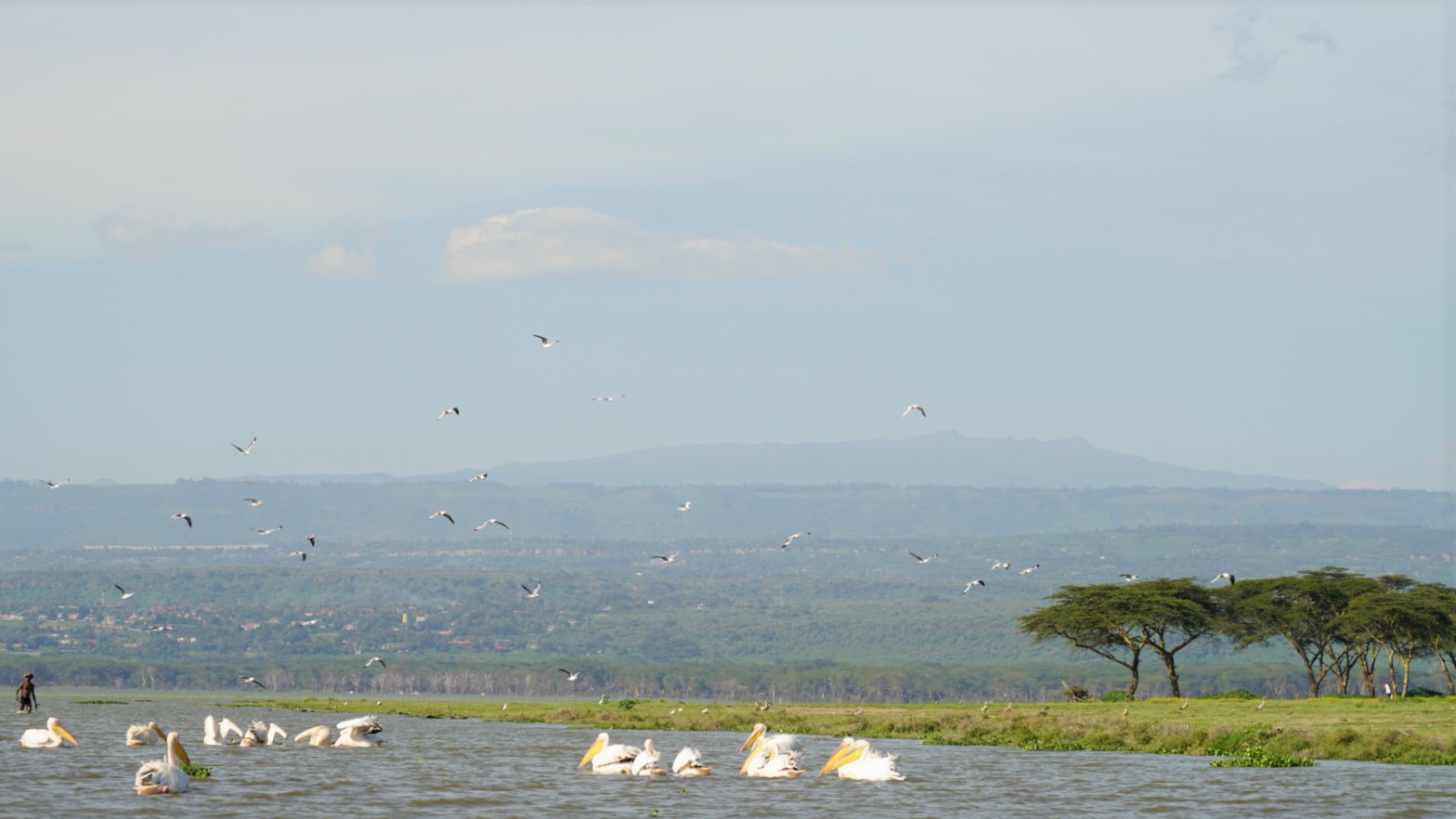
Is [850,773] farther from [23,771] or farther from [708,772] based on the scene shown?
[23,771]

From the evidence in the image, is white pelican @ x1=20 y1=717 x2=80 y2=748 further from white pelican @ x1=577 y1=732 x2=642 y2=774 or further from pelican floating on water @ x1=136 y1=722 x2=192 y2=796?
white pelican @ x1=577 y1=732 x2=642 y2=774

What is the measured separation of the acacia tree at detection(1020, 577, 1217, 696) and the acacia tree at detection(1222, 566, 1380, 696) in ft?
5.65

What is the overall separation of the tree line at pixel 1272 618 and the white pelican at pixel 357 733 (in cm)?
3979

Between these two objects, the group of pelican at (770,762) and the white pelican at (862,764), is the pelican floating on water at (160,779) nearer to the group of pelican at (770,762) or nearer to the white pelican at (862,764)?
the group of pelican at (770,762)

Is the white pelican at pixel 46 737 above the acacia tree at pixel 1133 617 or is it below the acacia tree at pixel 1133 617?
below

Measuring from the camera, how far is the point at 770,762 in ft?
167

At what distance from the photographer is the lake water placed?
4134 cm

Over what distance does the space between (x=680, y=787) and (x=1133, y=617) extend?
47.5 meters

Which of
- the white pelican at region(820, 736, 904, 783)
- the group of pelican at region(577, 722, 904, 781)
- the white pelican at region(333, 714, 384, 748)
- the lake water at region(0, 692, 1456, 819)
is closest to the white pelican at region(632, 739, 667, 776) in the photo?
the group of pelican at region(577, 722, 904, 781)

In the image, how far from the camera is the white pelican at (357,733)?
198ft

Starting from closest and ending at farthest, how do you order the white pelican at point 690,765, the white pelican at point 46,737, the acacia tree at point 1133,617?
the white pelican at point 690,765 → the white pelican at point 46,737 → the acacia tree at point 1133,617

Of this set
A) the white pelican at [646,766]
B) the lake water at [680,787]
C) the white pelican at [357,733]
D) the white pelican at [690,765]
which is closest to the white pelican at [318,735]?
the white pelican at [357,733]

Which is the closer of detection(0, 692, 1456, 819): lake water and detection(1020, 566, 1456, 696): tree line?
detection(0, 692, 1456, 819): lake water

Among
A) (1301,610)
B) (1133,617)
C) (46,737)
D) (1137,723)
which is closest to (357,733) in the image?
(46,737)
